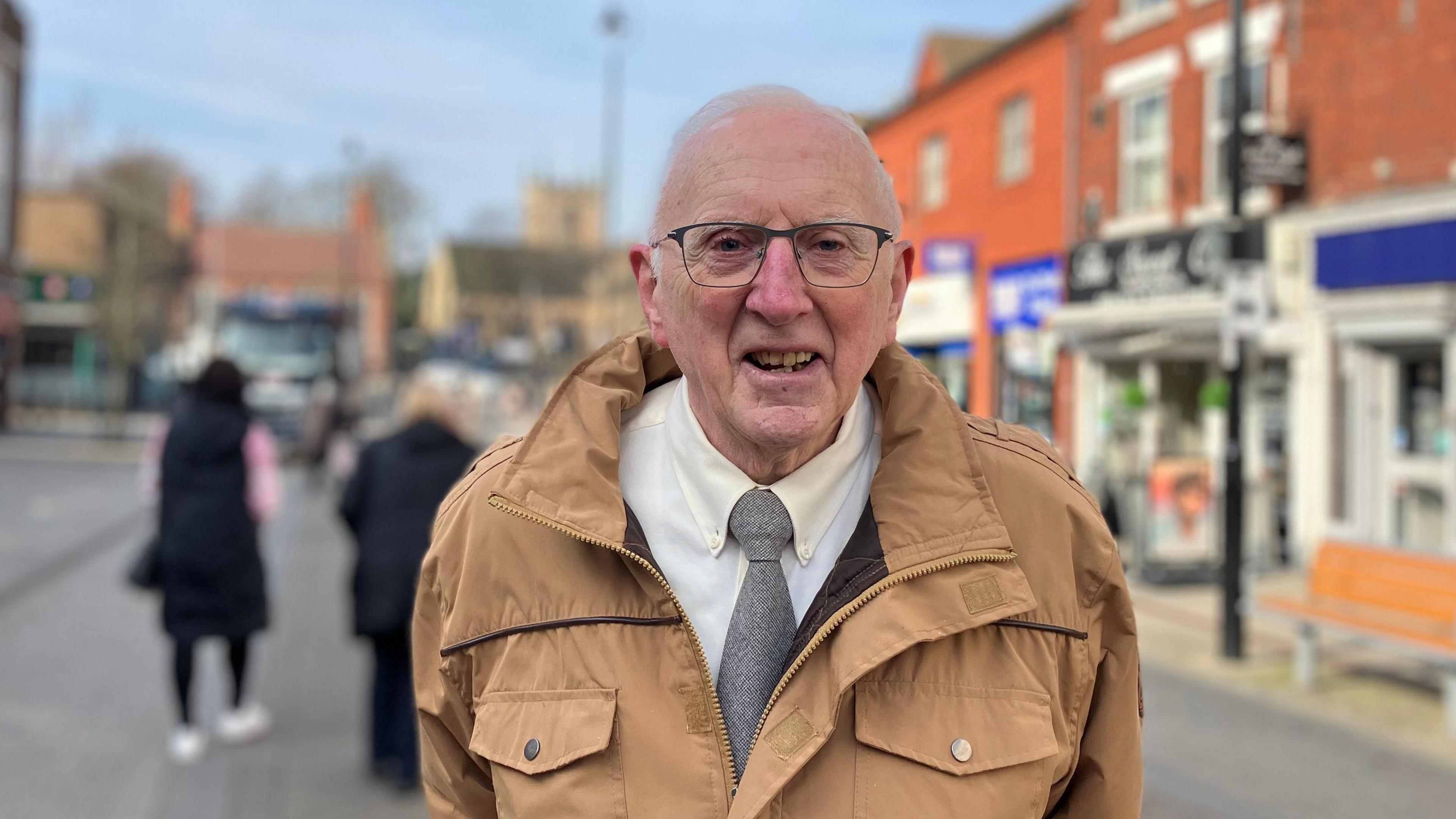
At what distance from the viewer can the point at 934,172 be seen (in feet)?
69.8

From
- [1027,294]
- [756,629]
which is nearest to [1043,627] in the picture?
[756,629]

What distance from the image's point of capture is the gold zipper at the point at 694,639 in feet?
5.75

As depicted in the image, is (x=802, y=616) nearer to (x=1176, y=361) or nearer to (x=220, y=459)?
(x=220, y=459)

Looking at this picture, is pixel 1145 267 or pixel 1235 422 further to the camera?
pixel 1145 267

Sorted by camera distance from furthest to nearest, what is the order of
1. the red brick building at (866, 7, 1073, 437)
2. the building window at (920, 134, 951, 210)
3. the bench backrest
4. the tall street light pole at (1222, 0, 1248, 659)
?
1. the building window at (920, 134, 951, 210)
2. the red brick building at (866, 7, 1073, 437)
3. the tall street light pole at (1222, 0, 1248, 659)
4. the bench backrest

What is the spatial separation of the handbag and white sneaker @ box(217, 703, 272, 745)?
2.63 feet

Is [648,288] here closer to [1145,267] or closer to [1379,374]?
[1379,374]

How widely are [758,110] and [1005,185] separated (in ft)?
58.3

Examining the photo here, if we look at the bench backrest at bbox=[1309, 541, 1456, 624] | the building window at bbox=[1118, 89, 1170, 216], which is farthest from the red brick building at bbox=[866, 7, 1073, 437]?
the bench backrest at bbox=[1309, 541, 1456, 624]

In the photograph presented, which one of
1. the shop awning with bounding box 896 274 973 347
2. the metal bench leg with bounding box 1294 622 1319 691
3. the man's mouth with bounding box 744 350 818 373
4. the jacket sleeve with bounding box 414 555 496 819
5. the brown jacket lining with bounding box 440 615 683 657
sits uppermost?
the shop awning with bounding box 896 274 973 347

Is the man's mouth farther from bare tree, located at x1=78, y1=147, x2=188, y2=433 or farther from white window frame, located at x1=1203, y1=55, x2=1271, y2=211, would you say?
bare tree, located at x1=78, y1=147, x2=188, y2=433

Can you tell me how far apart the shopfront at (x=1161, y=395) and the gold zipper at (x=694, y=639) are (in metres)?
10.6

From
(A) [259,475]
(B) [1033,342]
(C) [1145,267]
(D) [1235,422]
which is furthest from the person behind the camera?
(B) [1033,342]

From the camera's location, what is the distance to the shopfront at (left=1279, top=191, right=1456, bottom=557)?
1109 centimetres
